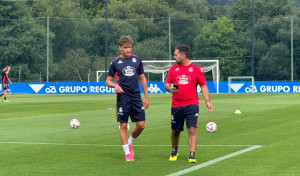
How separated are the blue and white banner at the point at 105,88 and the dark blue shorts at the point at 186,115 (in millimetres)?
Answer: 52025

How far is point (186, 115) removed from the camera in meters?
11.3

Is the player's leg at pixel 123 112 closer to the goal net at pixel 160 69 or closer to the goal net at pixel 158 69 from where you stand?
the goal net at pixel 160 69

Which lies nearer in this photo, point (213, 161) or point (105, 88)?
point (213, 161)

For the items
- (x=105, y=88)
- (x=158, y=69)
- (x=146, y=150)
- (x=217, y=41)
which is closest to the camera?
(x=146, y=150)

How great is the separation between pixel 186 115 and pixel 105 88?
5267cm

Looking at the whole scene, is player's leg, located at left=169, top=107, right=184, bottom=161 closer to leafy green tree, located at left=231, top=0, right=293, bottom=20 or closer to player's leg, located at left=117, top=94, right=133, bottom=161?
player's leg, located at left=117, top=94, right=133, bottom=161

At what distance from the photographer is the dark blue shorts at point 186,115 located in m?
11.2

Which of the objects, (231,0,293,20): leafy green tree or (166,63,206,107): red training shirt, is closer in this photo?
(166,63,206,107): red training shirt

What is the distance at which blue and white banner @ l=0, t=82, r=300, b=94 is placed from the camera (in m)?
63.6

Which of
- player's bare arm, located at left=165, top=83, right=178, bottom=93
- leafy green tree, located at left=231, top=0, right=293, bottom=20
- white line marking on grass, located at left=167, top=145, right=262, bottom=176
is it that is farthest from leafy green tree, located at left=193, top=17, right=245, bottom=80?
player's bare arm, located at left=165, top=83, right=178, bottom=93

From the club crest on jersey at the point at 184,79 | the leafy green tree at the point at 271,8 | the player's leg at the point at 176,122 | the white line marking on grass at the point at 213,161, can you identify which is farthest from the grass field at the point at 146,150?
the leafy green tree at the point at 271,8

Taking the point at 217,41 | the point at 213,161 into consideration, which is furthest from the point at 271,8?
the point at 213,161

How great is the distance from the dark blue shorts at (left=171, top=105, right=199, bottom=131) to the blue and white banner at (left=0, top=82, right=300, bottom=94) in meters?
52.0

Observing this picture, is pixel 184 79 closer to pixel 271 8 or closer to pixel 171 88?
pixel 171 88
